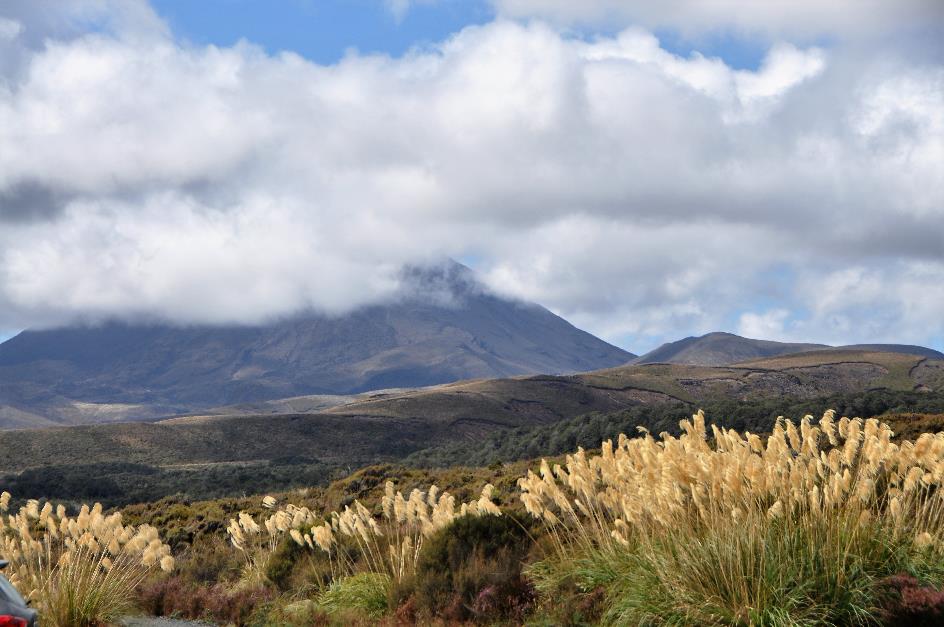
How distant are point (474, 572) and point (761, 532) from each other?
4.02 metres

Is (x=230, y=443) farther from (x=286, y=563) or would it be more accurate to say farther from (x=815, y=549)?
(x=815, y=549)

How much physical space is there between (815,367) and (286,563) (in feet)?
444

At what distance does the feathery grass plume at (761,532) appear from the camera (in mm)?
7590

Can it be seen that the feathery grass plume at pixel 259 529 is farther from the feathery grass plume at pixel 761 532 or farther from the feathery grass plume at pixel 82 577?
the feathery grass plume at pixel 761 532

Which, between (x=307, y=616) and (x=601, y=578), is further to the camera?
(x=307, y=616)

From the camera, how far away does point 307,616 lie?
11461 millimetres

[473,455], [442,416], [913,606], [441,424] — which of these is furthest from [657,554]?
[442,416]

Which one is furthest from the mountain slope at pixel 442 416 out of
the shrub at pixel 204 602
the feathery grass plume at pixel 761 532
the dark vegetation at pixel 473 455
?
the feathery grass plume at pixel 761 532

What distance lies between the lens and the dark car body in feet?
20.7

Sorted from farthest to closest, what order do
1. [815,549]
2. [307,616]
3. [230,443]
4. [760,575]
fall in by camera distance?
[230,443], [307,616], [815,549], [760,575]

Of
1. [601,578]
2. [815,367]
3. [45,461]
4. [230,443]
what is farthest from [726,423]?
[815,367]

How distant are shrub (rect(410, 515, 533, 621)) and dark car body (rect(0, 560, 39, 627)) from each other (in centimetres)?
473

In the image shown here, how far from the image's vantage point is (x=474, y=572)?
35.3 ft

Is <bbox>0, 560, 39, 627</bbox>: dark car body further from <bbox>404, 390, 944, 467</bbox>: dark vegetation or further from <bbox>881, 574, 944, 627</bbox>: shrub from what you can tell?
<bbox>404, 390, 944, 467</bbox>: dark vegetation
